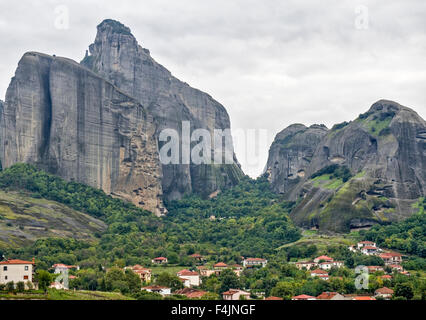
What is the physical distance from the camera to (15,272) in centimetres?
6606

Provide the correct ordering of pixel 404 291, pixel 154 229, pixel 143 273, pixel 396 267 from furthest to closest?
1. pixel 154 229
2. pixel 396 267
3. pixel 143 273
4. pixel 404 291

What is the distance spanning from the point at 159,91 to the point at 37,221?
6676 cm

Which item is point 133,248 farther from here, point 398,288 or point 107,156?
point 398,288

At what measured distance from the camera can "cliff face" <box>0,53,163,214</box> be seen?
14462cm

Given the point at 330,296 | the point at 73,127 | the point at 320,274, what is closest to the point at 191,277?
the point at 320,274

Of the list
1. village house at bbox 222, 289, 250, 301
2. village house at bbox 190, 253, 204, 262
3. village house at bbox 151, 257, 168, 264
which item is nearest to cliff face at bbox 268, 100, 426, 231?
village house at bbox 190, 253, 204, 262

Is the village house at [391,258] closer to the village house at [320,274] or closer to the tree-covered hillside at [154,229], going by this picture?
the village house at [320,274]

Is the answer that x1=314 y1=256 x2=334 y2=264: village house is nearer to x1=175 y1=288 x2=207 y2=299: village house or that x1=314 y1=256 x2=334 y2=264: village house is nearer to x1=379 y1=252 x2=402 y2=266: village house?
x1=379 y1=252 x2=402 y2=266: village house

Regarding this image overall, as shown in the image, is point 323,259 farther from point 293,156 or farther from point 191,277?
point 293,156

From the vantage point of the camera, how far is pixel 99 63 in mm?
174875

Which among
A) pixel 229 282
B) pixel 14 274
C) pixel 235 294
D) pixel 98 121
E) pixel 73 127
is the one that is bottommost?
pixel 235 294

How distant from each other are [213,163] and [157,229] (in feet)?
153

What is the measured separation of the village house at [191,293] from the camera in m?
77.2

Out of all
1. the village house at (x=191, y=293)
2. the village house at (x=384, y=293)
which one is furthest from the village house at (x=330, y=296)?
the village house at (x=191, y=293)
